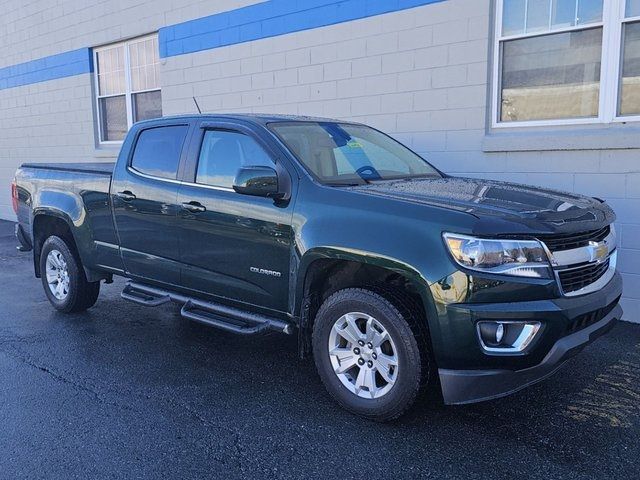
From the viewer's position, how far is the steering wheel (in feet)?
14.4

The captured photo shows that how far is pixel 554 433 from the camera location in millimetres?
3496

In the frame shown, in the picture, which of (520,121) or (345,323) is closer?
(345,323)

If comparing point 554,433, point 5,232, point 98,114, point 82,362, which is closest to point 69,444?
point 82,362

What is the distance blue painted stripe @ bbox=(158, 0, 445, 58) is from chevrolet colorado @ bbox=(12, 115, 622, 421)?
2.77 meters

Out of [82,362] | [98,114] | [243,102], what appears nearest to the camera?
[82,362]

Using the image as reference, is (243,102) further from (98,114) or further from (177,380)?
(177,380)

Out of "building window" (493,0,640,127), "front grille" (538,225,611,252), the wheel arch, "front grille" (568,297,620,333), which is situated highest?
"building window" (493,0,640,127)

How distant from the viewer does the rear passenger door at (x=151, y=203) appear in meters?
4.79

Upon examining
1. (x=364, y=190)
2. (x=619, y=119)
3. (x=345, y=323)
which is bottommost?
(x=345, y=323)

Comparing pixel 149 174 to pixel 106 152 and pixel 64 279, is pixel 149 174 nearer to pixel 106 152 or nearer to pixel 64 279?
pixel 64 279

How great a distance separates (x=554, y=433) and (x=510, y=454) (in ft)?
1.34

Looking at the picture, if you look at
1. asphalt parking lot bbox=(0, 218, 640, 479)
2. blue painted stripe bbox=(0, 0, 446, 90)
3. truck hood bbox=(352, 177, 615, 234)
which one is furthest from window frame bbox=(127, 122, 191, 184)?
blue painted stripe bbox=(0, 0, 446, 90)

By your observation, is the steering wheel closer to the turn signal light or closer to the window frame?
the window frame

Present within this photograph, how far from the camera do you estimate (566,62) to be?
5.95 meters
